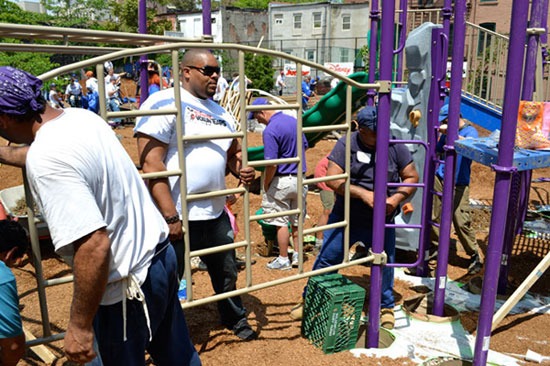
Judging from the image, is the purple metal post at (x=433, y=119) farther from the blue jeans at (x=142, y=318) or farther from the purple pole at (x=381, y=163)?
the blue jeans at (x=142, y=318)

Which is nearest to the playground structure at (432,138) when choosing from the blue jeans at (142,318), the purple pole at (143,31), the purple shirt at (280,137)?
the blue jeans at (142,318)

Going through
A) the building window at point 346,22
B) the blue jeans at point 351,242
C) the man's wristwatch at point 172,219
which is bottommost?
the blue jeans at point 351,242

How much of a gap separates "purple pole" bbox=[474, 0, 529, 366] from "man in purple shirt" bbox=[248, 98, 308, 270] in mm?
1983

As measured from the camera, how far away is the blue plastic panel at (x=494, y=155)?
2918 mm

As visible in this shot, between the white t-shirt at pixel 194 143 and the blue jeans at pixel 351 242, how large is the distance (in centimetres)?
102

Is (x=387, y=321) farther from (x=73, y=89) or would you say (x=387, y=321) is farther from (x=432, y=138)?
(x=73, y=89)

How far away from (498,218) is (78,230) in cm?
229

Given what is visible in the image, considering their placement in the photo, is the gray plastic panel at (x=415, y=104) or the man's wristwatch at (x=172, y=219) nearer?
the man's wristwatch at (x=172, y=219)

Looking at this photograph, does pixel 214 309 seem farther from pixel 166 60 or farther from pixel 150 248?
pixel 166 60

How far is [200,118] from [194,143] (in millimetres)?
162

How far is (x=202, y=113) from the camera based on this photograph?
3.08m

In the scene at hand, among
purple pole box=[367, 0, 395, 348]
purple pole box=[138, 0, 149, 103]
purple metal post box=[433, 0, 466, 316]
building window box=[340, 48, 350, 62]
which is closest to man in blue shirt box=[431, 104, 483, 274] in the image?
purple metal post box=[433, 0, 466, 316]

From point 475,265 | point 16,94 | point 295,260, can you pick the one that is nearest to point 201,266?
point 295,260

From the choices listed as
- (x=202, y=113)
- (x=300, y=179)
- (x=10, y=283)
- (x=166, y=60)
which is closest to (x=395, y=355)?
(x=300, y=179)
